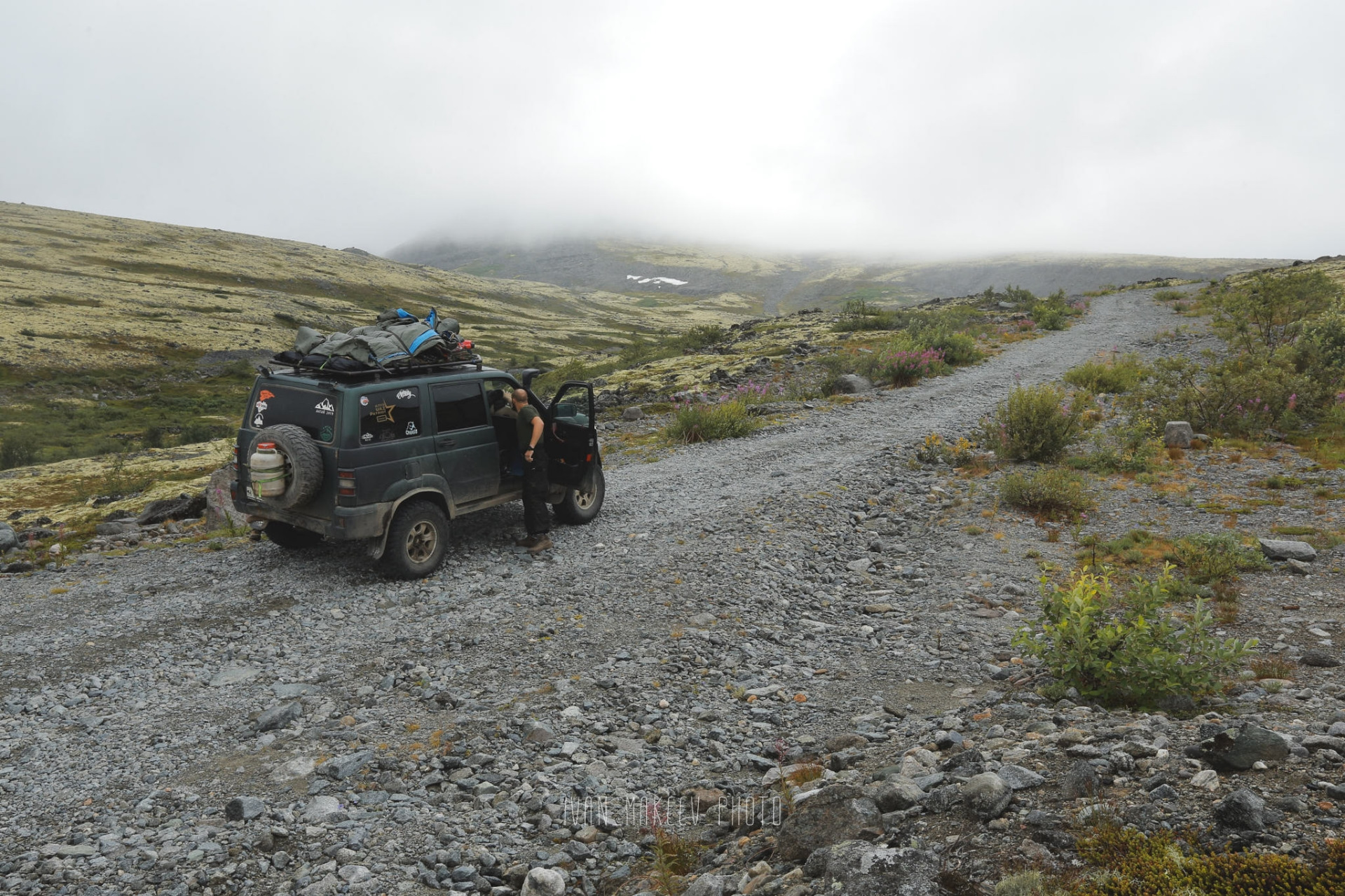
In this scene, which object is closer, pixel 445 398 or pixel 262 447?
pixel 262 447

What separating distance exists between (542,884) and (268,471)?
20.7 ft

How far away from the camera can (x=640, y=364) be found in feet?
123

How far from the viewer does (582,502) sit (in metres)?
11.3

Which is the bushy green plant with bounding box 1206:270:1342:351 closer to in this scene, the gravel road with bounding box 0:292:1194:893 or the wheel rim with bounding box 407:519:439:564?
the gravel road with bounding box 0:292:1194:893

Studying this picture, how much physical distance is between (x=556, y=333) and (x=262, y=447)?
109 metres

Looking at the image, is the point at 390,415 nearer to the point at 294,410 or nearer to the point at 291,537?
the point at 294,410

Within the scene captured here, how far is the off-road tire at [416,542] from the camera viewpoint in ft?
29.0

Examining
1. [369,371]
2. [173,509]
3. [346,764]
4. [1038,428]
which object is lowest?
[173,509]

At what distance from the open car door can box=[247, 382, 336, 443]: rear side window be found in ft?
10.0

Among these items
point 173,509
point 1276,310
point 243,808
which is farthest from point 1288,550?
point 1276,310

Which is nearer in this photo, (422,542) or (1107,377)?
(422,542)

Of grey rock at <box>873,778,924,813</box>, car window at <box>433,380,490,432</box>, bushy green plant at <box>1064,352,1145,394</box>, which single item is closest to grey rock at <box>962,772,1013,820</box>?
grey rock at <box>873,778,924,813</box>

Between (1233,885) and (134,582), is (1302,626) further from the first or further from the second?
(134,582)

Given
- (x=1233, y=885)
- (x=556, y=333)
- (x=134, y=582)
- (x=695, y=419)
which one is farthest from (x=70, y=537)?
(x=556, y=333)
